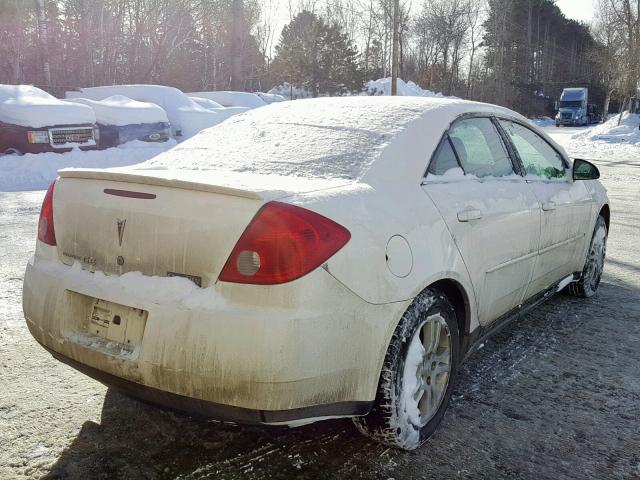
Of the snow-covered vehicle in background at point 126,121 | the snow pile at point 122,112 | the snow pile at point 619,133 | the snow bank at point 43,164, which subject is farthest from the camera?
the snow pile at point 619,133

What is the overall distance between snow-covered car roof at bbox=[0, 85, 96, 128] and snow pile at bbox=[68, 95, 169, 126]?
0.78m

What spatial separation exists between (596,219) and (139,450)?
3.71m

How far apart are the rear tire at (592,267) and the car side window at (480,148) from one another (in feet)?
5.38

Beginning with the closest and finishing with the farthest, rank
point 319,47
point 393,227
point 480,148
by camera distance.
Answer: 1. point 393,227
2. point 480,148
3. point 319,47

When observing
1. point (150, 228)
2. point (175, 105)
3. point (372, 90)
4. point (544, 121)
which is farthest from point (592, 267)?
point (544, 121)

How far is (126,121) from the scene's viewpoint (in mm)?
11734

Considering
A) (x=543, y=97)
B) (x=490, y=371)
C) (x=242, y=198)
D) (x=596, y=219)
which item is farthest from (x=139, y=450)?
(x=543, y=97)

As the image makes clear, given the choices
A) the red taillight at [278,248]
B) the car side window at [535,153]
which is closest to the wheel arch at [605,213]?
the car side window at [535,153]

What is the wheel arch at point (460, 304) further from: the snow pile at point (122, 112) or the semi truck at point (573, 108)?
the semi truck at point (573, 108)

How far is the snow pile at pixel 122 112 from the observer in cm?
1161

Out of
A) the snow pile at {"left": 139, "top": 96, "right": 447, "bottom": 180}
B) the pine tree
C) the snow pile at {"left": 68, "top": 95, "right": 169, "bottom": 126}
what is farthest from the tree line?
the snow pile at {"left": 139, "top": 96, "right": 447, "bottom": 180}

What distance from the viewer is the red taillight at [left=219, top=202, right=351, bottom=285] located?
1.91 meters

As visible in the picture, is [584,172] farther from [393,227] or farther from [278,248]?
[278,248]

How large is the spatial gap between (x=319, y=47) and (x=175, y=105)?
30.0 meters
